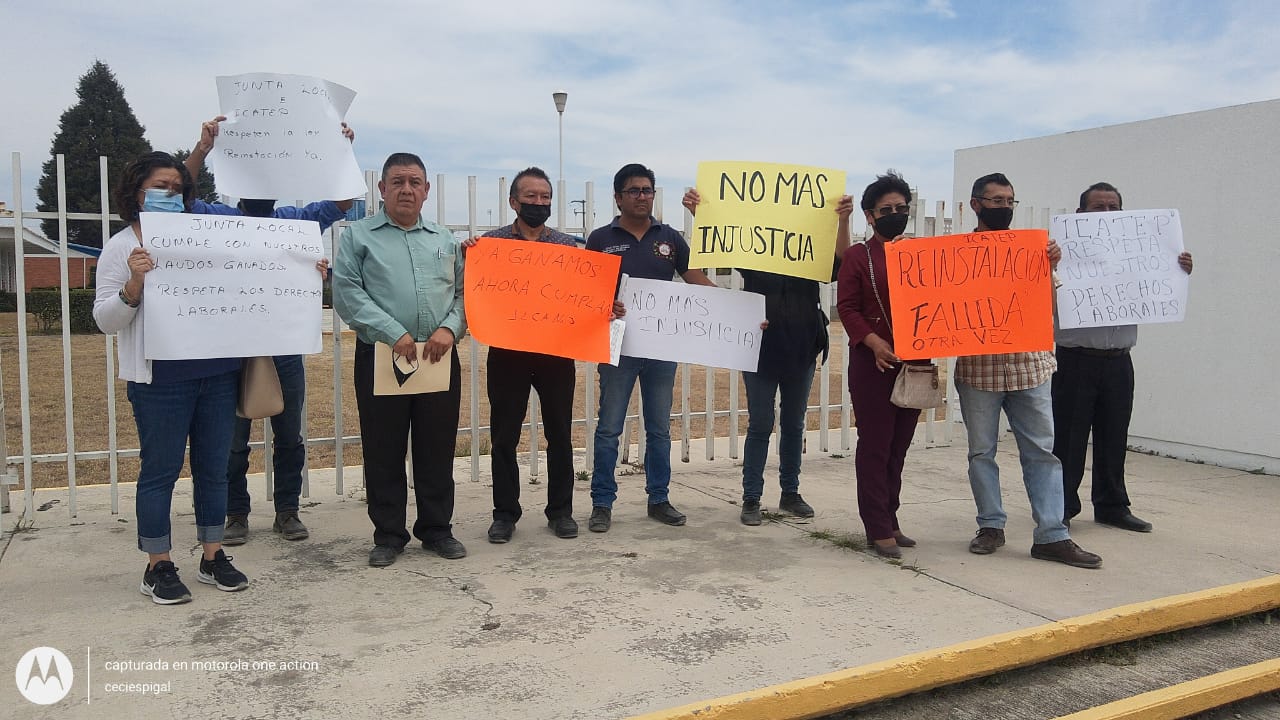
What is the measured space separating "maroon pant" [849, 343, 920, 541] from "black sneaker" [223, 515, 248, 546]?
3352 millimetres

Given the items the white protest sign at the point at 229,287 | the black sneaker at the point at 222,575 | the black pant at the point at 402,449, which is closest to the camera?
the white protest sign at the point at 229,287

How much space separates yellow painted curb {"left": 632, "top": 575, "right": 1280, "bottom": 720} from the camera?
3010mm

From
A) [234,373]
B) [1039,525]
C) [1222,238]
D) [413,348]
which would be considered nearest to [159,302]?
[234,373]

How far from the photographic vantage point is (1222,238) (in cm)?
731

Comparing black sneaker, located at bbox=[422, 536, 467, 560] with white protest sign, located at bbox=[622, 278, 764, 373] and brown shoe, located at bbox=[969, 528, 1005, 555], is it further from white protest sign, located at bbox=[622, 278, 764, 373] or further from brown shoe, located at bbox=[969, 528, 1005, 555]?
brown shoe, located at bbox=[969, 528, 1005, 555]

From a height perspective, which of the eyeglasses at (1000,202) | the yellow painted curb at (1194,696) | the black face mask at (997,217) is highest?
the eyeglasses at (1000,202)

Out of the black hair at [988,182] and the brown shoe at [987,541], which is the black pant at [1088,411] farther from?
the black hair at [988,182]

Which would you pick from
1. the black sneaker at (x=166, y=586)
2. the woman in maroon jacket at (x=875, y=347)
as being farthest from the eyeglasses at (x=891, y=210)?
the black sneaker at (x=166, y=586)

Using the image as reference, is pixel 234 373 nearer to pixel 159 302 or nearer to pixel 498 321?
pixel 159 302

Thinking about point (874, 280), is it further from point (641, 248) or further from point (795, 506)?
point (795, 506)

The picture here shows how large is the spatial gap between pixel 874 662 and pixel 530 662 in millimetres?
1296

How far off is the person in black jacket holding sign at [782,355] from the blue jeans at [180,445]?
107 inches

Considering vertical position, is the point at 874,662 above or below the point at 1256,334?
below

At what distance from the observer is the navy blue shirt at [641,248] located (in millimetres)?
5215
